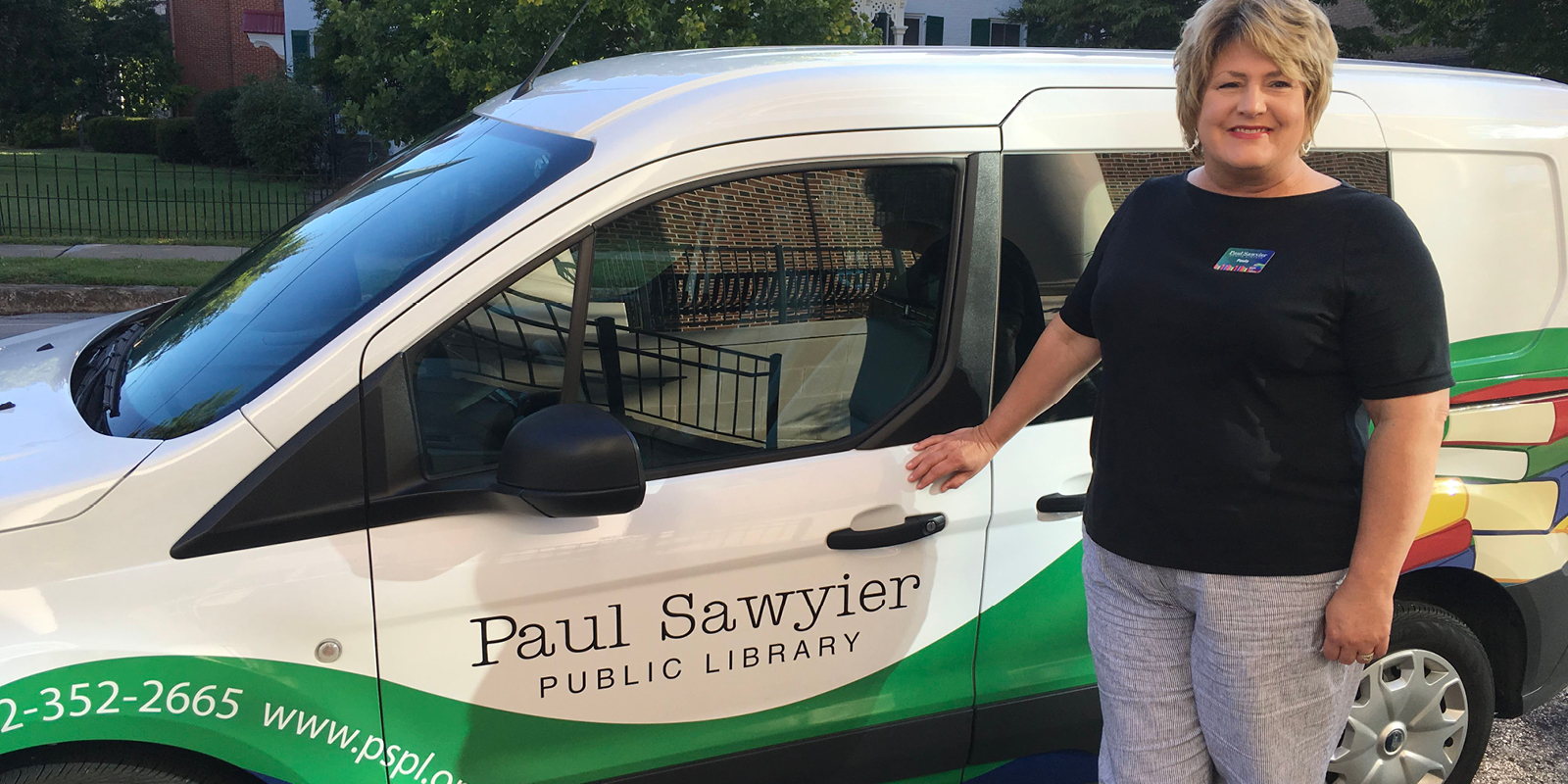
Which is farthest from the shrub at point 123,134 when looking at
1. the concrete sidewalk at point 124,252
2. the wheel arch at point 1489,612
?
the wheel arch at point 1489,612

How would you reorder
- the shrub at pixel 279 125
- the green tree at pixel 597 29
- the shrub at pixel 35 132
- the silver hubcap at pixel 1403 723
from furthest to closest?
the shrub at pixel 35 132 < the shrub at pixel 279 125 < the green tree at pixel 597 29 < the silver hubcap at pixel 1403 723

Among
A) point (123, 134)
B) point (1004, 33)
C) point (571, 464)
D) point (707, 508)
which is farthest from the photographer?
point (123, 134)

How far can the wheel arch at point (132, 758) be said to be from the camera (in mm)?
1856

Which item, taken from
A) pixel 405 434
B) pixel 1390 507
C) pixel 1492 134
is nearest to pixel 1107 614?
pixel 1390 507

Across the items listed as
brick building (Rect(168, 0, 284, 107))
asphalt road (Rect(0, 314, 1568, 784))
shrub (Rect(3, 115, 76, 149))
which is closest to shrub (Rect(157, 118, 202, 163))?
shrub (Rect(3, 115, 76, 149))

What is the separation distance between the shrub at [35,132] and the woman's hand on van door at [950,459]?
1523 inches

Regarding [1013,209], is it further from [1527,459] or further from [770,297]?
[1527,459]

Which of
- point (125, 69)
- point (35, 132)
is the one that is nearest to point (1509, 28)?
point (35, 132)

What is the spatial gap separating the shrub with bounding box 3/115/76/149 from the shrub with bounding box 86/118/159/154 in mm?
2019

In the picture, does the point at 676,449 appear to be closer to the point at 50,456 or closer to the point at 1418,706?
the point at 50,456

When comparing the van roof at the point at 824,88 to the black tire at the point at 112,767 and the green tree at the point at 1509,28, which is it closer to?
the black tire at the point at 112,767

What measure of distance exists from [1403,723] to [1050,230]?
1.44 meters

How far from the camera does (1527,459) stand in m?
2.80

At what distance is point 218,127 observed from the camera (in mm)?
27156
